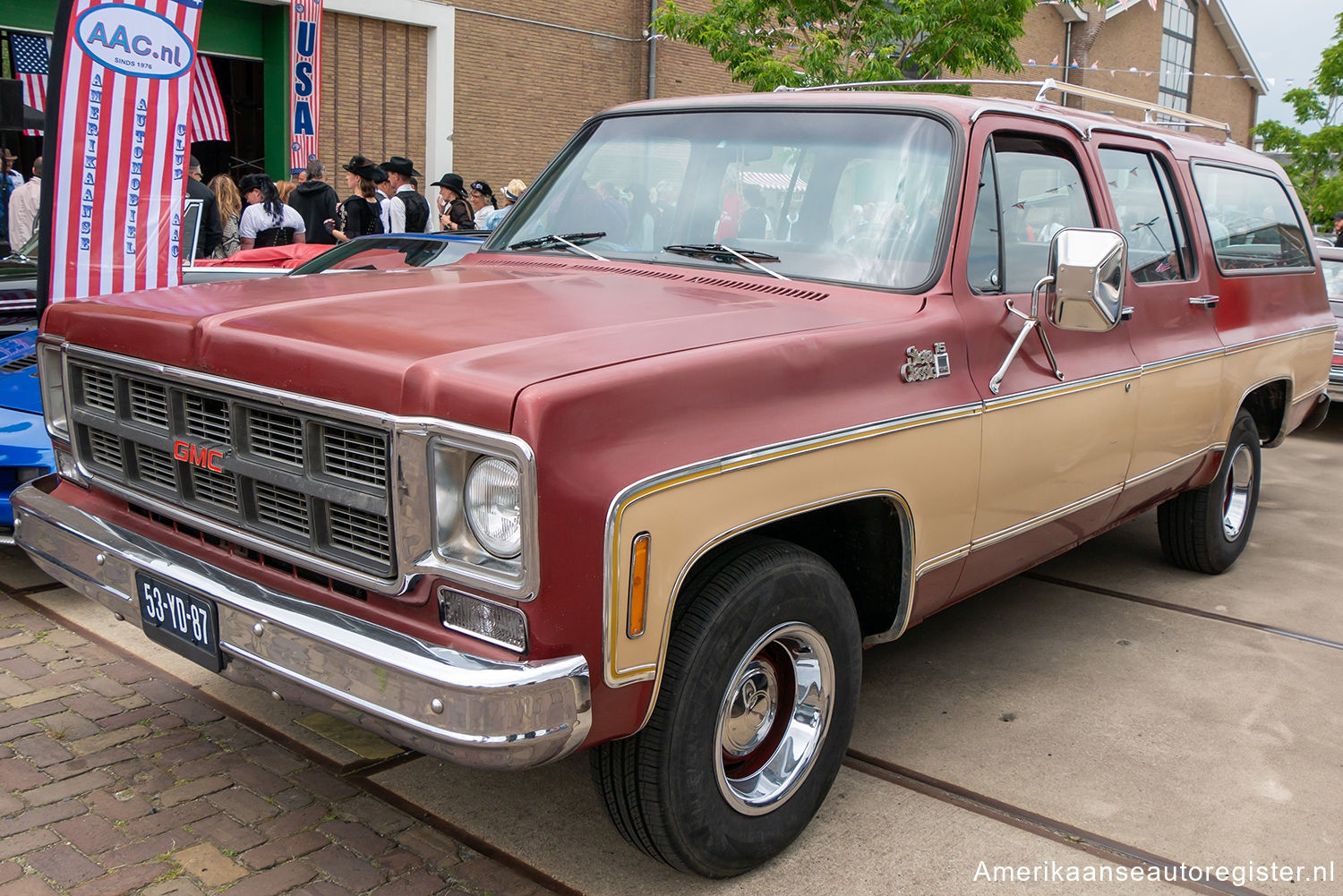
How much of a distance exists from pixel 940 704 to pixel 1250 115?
148 feet

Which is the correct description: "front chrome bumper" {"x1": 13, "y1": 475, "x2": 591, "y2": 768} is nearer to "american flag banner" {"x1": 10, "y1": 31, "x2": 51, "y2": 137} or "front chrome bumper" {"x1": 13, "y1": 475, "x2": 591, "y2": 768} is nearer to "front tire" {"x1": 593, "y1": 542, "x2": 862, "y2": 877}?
"front tire" {"x1": 593, "y1": 542, "x2": 862, "y2": 877}

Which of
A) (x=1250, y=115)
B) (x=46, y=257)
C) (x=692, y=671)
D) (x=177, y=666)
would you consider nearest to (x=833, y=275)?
(x=692, y=671)

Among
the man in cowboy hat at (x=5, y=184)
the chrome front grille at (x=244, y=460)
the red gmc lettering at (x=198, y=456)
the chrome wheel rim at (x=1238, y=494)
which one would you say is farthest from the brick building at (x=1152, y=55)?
the red gmc lettering at (x=198, y=456)

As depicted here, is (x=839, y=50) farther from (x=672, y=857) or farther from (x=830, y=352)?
(x=672, y=857)

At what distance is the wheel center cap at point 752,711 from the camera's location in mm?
2947

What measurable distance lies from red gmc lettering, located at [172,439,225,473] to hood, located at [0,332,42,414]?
220 centimetres

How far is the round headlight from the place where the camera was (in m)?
2.32

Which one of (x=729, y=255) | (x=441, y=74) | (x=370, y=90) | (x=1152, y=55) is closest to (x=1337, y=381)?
(x=729, y=255)

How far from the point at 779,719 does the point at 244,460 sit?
4.99 ft

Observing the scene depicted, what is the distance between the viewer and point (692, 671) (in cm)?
259

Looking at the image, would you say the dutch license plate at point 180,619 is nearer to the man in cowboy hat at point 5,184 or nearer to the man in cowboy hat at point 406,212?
the man in cowboy hat at point 406,212

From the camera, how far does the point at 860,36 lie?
37.3ft

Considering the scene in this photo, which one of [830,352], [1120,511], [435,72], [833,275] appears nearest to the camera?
[830,352]

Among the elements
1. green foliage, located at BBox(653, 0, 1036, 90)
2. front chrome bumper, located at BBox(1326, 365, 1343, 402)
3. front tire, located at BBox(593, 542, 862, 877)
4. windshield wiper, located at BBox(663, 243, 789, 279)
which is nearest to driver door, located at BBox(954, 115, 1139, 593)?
windshield wiper, located at BBox(663, 243, 789, 279)
